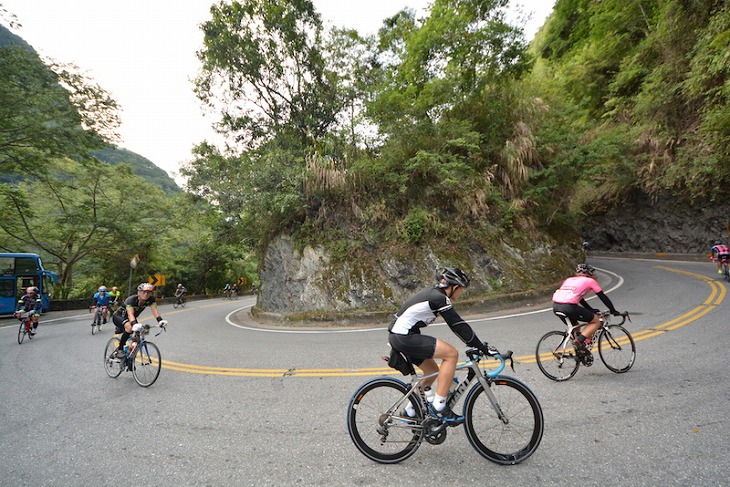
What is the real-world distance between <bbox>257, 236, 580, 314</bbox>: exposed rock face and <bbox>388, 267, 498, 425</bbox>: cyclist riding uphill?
24.2 feet

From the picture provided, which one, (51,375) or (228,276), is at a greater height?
(228,276)

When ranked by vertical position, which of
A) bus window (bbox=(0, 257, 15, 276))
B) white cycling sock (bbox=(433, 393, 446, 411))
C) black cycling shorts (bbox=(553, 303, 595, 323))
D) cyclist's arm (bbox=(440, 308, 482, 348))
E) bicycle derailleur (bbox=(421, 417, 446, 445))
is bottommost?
bicycle derailleur (bbox=(421, 417, 446, 445))

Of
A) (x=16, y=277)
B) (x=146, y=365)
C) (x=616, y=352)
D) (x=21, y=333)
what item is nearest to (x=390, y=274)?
(x=616, y=352)

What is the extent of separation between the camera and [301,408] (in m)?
3.87

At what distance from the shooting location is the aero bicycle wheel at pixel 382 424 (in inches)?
110

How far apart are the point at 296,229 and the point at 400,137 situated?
5.83 metres

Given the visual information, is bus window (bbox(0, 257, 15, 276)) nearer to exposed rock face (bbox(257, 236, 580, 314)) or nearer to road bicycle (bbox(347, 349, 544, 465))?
exposed rock face (bbox(257, 236, 580, 314))

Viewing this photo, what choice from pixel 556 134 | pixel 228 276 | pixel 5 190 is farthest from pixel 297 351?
pixel 228 276

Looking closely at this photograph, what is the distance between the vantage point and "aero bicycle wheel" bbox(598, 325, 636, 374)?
448cm

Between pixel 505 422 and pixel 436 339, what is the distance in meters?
0.97

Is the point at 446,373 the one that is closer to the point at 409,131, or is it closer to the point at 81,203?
the point at 409,131

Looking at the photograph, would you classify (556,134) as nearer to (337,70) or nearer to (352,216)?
(352,216)

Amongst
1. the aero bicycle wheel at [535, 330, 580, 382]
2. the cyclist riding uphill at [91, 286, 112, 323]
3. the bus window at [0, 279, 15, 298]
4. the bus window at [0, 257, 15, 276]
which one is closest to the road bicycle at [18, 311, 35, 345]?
the cyclist riding uphill at [91, 286, 112, 323]

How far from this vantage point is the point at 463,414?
276 cm
